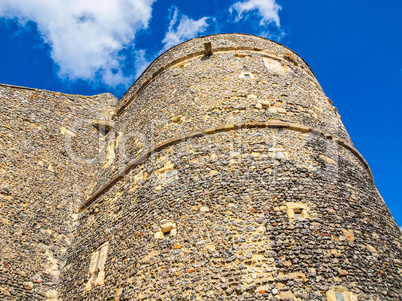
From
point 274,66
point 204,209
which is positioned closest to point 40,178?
point 204,209

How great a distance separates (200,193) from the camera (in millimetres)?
6266

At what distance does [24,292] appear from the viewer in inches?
271

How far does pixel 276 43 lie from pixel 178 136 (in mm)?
4944

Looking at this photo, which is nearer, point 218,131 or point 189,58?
point 218,131

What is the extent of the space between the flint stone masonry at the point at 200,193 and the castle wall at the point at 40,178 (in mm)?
31

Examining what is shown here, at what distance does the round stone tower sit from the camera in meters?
5.05

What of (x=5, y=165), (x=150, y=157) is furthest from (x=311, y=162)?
(x=5, y=165)

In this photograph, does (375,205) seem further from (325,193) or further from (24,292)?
(24,292)

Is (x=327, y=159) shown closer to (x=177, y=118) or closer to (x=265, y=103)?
(x=265, y=103)

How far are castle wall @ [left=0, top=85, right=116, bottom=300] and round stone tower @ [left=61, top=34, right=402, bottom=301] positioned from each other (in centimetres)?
53

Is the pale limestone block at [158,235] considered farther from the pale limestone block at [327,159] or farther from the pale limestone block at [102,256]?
the pale limestone block at [327,159]

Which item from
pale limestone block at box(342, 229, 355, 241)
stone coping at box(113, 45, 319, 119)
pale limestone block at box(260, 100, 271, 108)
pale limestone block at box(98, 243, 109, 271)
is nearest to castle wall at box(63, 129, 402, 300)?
pale limestone block at box(342, 229, 355, 241)

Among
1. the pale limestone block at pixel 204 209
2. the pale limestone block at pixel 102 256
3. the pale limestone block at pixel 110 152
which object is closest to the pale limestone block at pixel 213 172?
the pale limestone block at pixel 204 209

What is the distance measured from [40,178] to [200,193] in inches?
188
